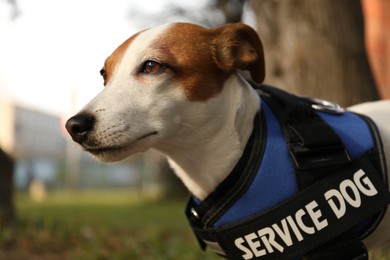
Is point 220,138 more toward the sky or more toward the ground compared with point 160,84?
more toward the ground

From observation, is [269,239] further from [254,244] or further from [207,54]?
[207,54]

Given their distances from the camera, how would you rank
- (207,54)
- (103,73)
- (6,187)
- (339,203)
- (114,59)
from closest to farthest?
(339,203) < (207,54) < (114,59) < (103,73) < (6,187)

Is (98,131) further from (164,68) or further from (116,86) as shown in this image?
(164,68)

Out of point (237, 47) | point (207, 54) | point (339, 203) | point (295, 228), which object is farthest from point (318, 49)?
point (295, 228)

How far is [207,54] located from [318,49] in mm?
2244

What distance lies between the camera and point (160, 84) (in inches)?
88.3

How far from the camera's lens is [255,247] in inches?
88.6

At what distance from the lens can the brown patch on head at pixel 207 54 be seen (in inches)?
89.4

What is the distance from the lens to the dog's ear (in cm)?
236

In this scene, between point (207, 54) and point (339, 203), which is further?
point (207, 54)

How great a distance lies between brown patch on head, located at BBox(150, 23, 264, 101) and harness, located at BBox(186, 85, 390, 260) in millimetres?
328

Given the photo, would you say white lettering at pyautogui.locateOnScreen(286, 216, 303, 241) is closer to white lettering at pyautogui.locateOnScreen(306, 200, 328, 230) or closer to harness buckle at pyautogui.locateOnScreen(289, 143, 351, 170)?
white lettering at pyautogui.locateOnScreen(306, 200, 328, 230)

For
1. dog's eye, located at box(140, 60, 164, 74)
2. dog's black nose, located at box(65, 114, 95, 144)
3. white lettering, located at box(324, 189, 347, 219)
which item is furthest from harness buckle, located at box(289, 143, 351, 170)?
dog's black nose, located at box(65, 114, 95, 144)

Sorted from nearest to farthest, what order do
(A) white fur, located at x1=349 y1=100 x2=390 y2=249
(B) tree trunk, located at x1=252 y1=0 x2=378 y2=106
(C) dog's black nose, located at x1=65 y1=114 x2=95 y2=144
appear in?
1. (C) dog's black nose, located at x1=65 y1=114 x2=95 y2=144
2. (A) white fur, located at x1=349 y1=100 x2=390 y2=249
3. (B) tree trunk, located at x1=252 y1=0 x2=378 y2=106
